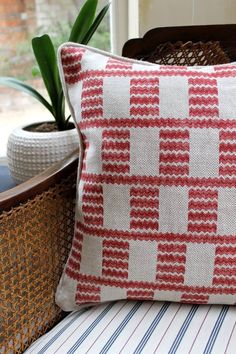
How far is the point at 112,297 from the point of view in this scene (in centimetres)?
85

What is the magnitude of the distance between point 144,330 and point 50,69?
0.56 metres

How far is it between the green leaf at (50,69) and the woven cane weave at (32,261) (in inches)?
8.7

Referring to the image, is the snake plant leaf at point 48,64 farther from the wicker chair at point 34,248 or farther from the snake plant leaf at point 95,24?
the wicker chair at point 34,248

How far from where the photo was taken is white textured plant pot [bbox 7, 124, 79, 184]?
106 cm

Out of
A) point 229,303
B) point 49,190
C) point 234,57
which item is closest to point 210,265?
point 229,303

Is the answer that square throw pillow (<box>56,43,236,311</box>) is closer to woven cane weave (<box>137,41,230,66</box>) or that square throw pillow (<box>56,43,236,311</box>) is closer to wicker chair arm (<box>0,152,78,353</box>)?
wicker chair arm (<box>0,152,78,353</box>)

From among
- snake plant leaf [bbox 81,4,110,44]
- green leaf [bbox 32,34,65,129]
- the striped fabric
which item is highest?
snake plant leaf [bbox 81,4,110,44]

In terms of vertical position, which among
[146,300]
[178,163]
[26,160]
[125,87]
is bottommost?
[146,300]

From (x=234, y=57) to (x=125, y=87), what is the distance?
34 cm

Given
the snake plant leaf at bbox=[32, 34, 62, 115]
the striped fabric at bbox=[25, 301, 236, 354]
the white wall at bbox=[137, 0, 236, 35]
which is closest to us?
the striped fabric at bbox=[25, 301, 236, 354]

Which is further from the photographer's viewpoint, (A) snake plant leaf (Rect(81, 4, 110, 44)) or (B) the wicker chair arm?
(A) snake plant leaf (Rect(81, 4, 110, 44))

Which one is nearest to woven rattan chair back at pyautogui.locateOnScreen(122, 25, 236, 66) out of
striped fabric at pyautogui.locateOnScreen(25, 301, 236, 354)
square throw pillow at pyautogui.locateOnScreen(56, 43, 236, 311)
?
square throw pillow at pyautogui.locateOnScreen(56, 43, 236, 311)

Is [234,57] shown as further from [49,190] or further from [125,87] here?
[49,190]

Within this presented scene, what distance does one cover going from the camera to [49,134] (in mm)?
1062
